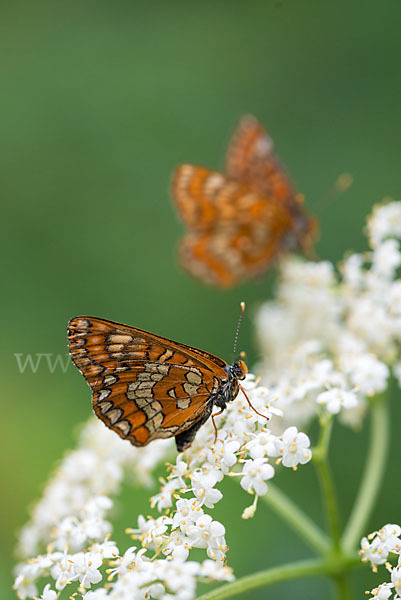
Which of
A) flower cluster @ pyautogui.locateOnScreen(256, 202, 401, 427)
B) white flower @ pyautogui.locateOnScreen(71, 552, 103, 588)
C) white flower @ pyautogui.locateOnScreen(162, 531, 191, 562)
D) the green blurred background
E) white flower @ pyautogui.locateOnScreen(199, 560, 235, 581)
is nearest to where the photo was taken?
white flower @ pyautogui.locateOnScreen(199, 560, 235, 581)

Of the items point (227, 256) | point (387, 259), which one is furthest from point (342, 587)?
point (227, 256)

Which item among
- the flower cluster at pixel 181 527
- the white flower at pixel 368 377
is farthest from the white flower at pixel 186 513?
the white flower at pixel 368 377

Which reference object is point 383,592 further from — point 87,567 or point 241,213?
point 241,213

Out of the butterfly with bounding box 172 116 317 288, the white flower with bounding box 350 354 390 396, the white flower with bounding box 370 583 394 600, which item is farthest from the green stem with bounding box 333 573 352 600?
the butterfly with bounding box 172 116 317 288

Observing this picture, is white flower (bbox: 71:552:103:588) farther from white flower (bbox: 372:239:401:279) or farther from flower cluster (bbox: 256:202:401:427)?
white flower (bbox: 372:239:401:279)

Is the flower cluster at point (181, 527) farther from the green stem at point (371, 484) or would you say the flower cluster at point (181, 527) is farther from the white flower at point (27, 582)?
the green stem at point (371, 484)

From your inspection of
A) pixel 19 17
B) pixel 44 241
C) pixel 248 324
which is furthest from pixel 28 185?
pixel 248 324

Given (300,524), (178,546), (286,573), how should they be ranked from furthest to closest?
(300,524), (286,573), (178,546)

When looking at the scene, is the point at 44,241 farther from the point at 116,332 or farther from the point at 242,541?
the point at 116,332
